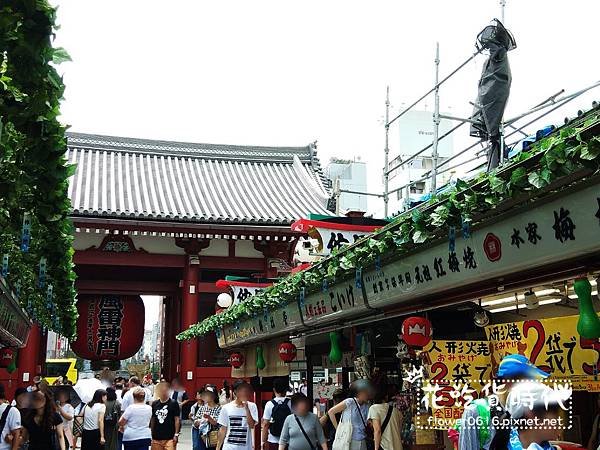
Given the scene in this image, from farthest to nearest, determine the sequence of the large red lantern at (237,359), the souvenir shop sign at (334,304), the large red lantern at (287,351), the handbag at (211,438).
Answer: the large red lantern at (237,359), the large red lantern at (287,351), the handbag at (211,438), the souvenir shop sign at (334,304)

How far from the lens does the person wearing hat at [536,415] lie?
116 inches

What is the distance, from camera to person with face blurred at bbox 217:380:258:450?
8.57m

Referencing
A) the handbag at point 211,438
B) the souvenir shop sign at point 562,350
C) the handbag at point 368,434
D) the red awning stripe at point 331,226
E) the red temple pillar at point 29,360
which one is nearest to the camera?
the souvenir shop sign at point 562,350

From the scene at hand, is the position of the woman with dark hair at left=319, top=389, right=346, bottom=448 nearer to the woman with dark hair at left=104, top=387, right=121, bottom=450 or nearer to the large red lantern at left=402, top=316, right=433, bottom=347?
the large red lantern at left=402, top=316, right=433, bottom=347

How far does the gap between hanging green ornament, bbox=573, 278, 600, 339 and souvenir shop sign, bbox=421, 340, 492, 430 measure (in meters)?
2.48

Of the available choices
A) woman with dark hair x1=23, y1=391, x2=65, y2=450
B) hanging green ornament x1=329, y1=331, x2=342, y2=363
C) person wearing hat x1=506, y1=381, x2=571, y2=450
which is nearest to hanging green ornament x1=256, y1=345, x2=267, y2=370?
hanging green ornament x1=329, y1=331, x2=342, y2=363

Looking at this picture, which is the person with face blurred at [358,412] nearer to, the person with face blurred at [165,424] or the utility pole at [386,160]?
the person with face blurred at [165,424]

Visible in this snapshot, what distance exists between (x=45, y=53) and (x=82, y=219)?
1558cm

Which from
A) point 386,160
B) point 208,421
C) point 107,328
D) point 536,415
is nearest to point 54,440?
point 208,421

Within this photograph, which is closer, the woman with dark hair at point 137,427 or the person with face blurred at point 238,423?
the person with face blurred at point 238,423

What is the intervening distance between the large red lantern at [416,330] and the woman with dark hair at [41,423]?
4.88m

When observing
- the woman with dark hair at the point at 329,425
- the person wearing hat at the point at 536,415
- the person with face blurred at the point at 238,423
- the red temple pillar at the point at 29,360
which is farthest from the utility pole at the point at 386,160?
the red temple pillar at the point at 29,360

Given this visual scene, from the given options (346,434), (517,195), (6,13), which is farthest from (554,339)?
(6,13)

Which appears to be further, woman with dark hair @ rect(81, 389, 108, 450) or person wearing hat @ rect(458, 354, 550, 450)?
woman with dark hair @ rect(81, 389, 108, 450)
